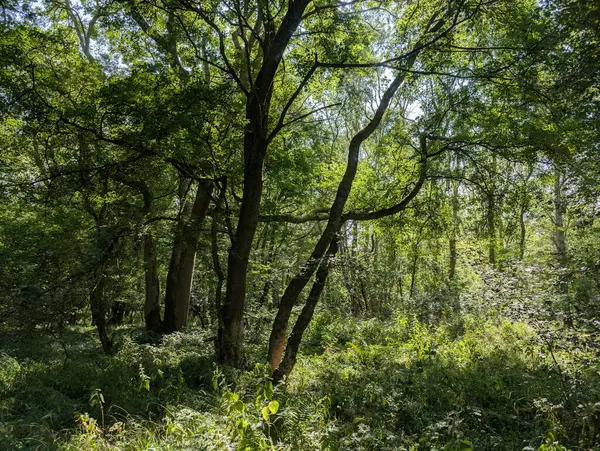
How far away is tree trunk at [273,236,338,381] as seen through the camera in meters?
6.57

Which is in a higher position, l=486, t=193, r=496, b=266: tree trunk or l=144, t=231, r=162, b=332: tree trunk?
l=486, t=193, r=496, b=266: tree trunk

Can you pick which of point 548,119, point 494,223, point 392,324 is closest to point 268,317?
point 392,324

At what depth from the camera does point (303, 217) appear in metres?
8.98

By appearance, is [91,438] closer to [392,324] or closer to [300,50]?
[300,50]

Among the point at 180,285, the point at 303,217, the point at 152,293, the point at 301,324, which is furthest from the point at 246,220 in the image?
the point at 152,293

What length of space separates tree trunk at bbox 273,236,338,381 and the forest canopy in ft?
0.16

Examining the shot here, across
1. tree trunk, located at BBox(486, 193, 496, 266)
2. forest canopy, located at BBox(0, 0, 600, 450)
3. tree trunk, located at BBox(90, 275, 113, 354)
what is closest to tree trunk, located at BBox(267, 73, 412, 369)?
forest canopy, located at BBox(0, 0, 600, 450)

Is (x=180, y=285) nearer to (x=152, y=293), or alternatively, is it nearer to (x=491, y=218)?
(x=152, y=293)

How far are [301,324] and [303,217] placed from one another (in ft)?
9.53

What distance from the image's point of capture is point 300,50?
25.7 feet

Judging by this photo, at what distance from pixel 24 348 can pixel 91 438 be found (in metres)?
7.78

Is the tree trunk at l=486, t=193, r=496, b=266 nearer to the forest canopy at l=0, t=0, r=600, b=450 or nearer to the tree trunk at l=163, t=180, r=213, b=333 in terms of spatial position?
the forest canopy at l=0, t=0, r=600, b=450

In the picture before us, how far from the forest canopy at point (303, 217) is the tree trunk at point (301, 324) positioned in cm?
5

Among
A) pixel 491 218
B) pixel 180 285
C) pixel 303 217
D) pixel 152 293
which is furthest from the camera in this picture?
pixel 152 293
